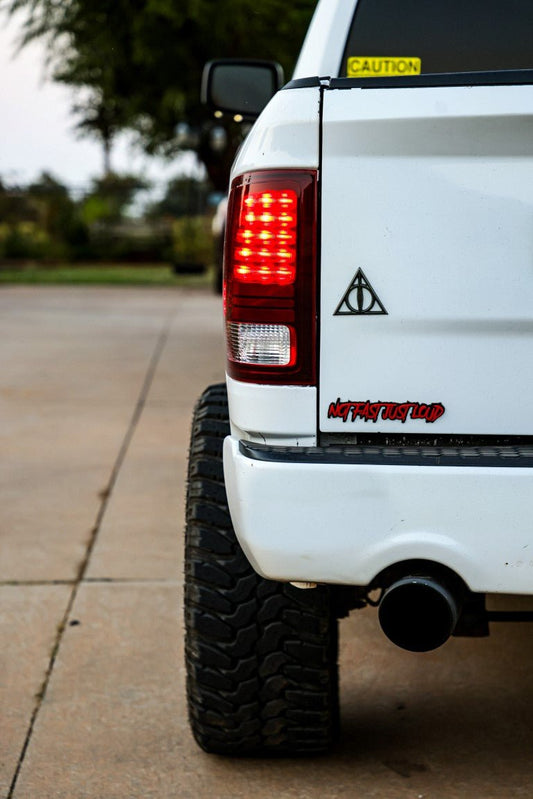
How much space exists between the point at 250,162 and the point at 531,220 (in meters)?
0.56

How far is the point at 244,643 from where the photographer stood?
2686 mm

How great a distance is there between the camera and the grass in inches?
748

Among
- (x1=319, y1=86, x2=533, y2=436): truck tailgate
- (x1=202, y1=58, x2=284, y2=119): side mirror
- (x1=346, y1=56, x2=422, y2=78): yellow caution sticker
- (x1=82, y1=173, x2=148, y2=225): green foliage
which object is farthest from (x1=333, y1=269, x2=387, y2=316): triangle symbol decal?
(x1=82, y1=173, x2=148, y2=225): green foliage

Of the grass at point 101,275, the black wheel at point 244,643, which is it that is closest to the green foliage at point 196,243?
the grass at point 101,275

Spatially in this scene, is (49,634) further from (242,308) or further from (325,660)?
(242,308)

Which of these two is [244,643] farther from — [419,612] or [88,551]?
[88,551]

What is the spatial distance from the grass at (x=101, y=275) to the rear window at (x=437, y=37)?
15.3 meters

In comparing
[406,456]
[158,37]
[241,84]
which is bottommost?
[406,456]

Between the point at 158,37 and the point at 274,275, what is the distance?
950 cm

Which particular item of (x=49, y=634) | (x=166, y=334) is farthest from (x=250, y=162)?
(x=166, y=334)

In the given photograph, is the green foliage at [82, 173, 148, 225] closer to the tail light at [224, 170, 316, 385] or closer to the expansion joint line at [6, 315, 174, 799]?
the expansion joint line at [6, 315, 174, 799]

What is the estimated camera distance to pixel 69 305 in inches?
578

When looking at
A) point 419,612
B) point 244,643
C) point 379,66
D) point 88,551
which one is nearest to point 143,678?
point 244,643

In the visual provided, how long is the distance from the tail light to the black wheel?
0.48 metres
